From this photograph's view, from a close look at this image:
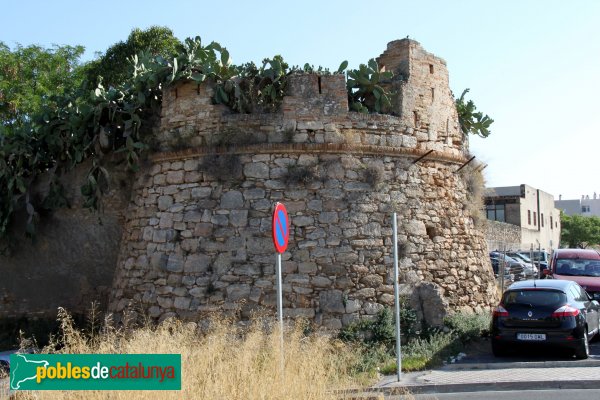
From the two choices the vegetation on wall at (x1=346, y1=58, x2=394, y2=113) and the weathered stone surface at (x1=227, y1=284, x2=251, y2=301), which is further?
the vegetation on wall at (x1=346, y1=58, x2=394, y2=113)

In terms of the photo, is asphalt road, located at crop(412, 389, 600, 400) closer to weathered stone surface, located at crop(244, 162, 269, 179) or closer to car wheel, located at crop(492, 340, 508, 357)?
car wheel, located at crop(492, 340, 508, 357)

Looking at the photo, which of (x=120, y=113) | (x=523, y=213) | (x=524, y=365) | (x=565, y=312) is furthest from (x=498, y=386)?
(x=523, y=213)

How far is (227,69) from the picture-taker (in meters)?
11.5

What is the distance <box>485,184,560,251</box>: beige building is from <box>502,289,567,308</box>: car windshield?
91.3ft

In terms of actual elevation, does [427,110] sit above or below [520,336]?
above

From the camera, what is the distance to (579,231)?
203ft

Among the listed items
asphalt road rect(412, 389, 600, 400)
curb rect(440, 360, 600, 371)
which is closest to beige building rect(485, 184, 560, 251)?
curb rect(440, 360, 600, 371)

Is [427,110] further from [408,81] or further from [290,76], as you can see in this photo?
[290,76]

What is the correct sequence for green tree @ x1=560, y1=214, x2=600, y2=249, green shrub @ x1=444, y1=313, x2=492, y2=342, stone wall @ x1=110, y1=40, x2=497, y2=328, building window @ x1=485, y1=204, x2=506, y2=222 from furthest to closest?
green tree @ x1=560, y1=214, x2=600, y2=249, building window @ x1=485, y1=204, x2=506, y2=222, green shrub @ x1=444, y1=313, x2=492, y2=342, stone wall @ x1=110, y1=40, x2=497, y2=328

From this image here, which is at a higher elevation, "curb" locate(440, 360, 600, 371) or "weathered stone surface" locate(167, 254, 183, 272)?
"weathered stone surface" locate(167, 254, 183, 272)

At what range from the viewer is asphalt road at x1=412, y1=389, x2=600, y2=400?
26.6 ft

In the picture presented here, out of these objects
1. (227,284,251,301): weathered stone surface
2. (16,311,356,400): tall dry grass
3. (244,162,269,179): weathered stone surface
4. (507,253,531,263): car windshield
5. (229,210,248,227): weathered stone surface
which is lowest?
(16,311,356,400): tall dry grass

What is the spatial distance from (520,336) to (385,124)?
166 inches

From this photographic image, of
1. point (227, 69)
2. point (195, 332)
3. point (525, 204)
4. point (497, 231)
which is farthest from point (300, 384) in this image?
point (525, 204)
